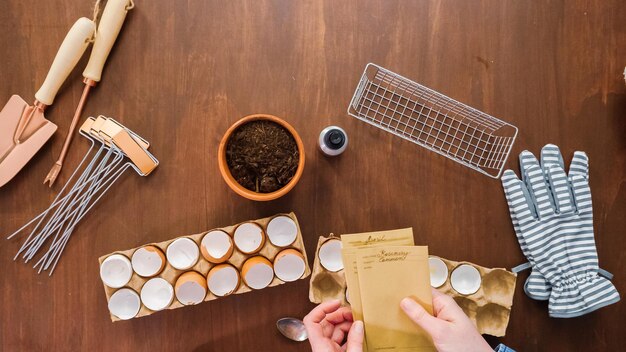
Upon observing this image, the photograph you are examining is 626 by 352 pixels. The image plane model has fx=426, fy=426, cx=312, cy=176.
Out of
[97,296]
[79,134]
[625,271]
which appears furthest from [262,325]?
[625,271]

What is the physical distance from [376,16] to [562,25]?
0.47 meters

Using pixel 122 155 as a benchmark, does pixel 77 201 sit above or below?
below

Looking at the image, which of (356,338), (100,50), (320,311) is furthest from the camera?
(100,50)

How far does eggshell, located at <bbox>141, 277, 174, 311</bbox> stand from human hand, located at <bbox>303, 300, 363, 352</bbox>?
1.02ft

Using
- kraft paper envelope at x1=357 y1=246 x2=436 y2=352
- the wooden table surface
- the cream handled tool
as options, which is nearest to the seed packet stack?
kraft paper envelope at x1=357 y1=246 x2=436 y2=352

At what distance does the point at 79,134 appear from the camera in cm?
100

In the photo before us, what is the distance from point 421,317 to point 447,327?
0.17ft

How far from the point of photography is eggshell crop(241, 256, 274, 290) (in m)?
0.92

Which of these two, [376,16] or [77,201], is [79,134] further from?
[376,16]

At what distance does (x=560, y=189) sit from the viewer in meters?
1.04

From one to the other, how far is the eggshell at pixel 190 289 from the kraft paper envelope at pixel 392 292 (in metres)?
0.35

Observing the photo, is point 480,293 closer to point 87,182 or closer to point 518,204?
point 518,204

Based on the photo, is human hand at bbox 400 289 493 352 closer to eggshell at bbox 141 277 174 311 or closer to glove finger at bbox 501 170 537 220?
glove finger at bbox 501 170 537 220

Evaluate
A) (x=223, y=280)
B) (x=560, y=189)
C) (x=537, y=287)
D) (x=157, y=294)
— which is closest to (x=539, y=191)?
(x=560, y=189)
